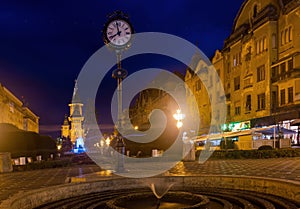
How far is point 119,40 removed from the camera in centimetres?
1578

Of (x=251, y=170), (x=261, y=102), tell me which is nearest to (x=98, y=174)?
(x=251, y=170)

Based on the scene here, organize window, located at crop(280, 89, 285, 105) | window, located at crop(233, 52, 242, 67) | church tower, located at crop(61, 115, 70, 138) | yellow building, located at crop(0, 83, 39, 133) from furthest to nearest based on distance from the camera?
church tower, located at crop(61, 115, 70, 138) → yellow building, located at crop(0, 83, 39, 133) → window, located at crop(233, 52, 242, 67) → window, located at crop(280, 89, 285, 105)

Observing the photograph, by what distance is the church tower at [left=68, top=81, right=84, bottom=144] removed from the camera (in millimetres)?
109812

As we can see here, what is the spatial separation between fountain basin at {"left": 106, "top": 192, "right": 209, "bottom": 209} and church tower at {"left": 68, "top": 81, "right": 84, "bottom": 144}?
9948 centimetres

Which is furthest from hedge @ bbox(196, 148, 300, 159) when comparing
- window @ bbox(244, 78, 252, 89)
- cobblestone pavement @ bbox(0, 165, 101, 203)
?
window @ bbox(244, 78, 252, 89)

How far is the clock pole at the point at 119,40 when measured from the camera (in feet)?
51.3

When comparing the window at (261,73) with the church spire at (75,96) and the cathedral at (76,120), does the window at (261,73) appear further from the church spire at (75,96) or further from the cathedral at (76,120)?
the church spire at (75,96)

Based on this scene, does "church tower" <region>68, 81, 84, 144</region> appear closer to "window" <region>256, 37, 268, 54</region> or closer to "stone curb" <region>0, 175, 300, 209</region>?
"window" <region>256, 37, 268, 54</region>

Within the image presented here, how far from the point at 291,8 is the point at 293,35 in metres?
2.63

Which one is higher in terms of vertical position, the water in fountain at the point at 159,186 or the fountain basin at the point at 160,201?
the water in fountain at the point at 159,186

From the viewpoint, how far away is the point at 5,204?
712 centimetres

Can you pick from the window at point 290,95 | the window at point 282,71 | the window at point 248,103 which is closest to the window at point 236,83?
the window at point 248,103

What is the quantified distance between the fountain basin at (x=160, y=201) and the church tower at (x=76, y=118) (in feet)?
326

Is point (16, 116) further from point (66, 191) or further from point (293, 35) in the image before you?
point (66, 191)
